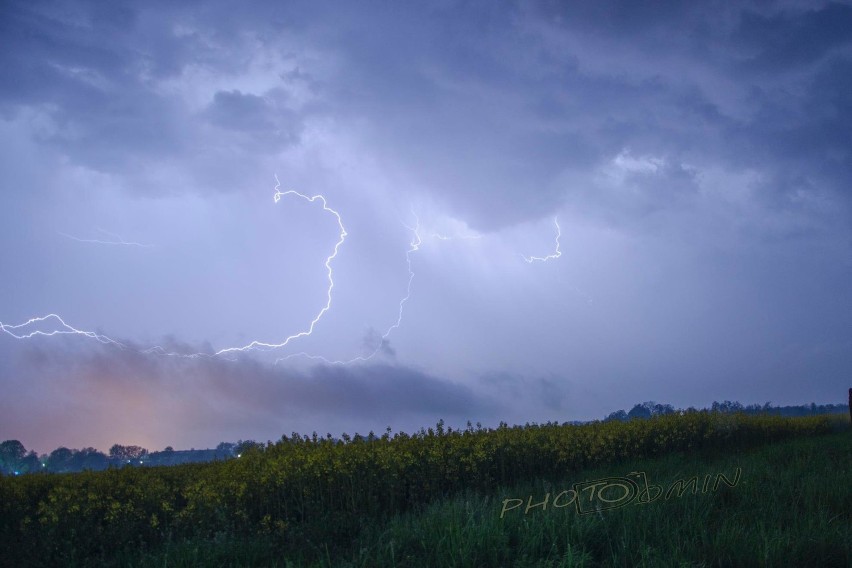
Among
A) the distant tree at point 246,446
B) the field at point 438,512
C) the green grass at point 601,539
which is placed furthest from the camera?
the distant tree at point 246,446

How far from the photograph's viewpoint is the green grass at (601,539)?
192 inches

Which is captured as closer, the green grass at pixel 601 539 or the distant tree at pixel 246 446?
the green grass at pixel 601 539

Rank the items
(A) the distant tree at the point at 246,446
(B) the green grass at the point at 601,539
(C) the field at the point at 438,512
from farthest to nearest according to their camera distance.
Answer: (A) the distant tree at the point at 246,446 → (C) the field at the point at 438,512 → (B) the green grass at the point at 601,539

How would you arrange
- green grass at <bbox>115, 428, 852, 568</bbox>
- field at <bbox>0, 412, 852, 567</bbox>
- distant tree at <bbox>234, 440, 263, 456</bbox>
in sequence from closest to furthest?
green grass at <bbox>115, 428, 852, 568</bbox> → field at <bbox>0, 412, 852, 567</bbox> → distant tree at <bbox>234, 440, 263, 456</bbox>

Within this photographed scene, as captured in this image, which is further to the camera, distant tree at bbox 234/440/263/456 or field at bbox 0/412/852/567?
distant tree at bbox 234/440/263/456

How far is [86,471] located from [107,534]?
615 cm

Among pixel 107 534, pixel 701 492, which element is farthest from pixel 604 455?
pixel 107 534

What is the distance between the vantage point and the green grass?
192 inches

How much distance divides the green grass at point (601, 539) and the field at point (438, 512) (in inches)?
0.8

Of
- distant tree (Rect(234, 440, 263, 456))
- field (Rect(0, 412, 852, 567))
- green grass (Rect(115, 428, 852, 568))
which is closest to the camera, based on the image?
green grass (Rect(115, 428, 852, 568))

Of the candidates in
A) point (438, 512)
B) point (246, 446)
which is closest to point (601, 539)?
point (438, 512)

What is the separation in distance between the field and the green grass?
0.06 feet

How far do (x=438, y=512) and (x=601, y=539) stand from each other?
170 cm

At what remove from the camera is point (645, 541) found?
17.4ft
